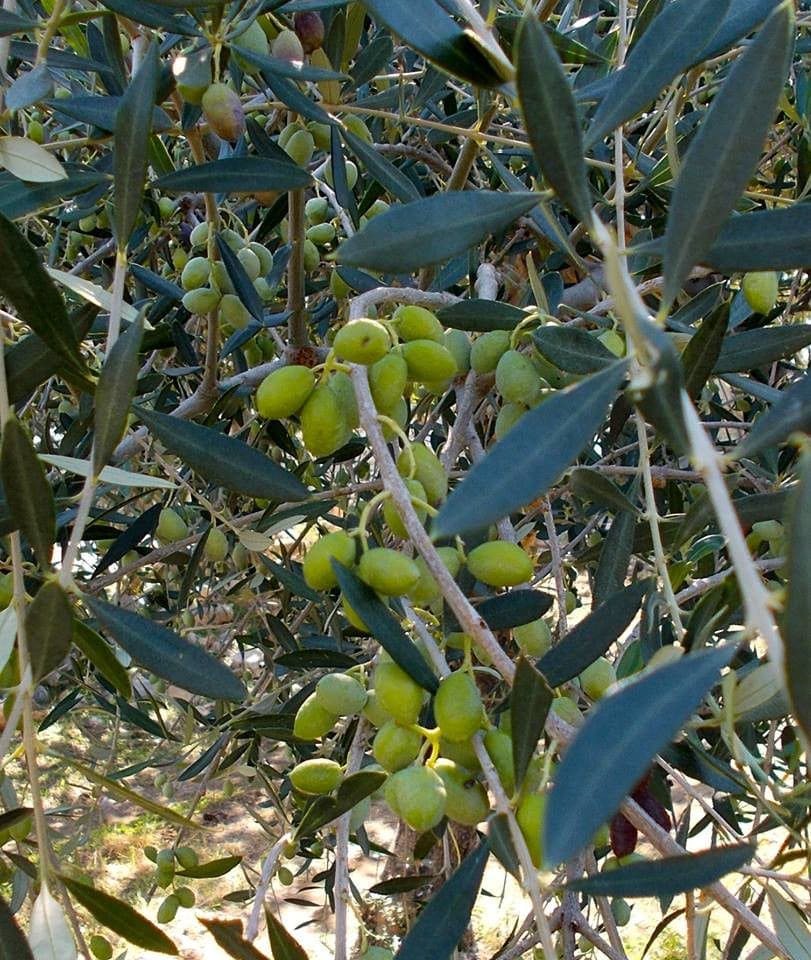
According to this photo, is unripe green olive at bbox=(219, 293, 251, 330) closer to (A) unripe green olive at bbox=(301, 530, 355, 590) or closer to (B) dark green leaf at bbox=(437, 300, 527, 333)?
(B) dark green leaf at bbox=(437, 300, 527, 333)

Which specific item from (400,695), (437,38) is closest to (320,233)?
(437,38)

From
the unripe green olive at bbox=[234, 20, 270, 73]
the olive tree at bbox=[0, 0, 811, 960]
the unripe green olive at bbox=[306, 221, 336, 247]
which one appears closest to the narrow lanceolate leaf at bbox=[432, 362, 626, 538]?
the olive tree at bbox=[0, 0, 811, 960]

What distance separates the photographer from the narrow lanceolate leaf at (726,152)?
Result: 0.56m

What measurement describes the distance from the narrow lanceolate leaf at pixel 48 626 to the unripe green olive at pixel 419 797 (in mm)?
247

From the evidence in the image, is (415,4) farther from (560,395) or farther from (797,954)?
(797,954)

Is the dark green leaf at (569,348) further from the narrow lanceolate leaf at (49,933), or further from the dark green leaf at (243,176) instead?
the narrow lanceolate leaf at (49,933)

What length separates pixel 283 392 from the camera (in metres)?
0.80

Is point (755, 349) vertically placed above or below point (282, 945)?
above

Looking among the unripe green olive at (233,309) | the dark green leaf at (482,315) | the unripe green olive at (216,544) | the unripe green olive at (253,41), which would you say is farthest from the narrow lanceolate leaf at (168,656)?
the unripe green olive at (216,544)

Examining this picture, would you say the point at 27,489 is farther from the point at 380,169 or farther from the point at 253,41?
the point at 380,169

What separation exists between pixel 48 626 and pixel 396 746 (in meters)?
0.27

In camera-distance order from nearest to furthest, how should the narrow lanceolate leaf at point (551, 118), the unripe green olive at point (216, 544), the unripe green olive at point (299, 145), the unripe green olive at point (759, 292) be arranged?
the narrow lanceolate leaf at point (551, 118) < the unripe green olive at point (759, 292) < the unripe green olive at point (299, 145) < the unripe green olive at point (216, 544)

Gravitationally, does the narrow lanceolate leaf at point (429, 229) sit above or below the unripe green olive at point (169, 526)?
above

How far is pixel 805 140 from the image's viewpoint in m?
1.48
